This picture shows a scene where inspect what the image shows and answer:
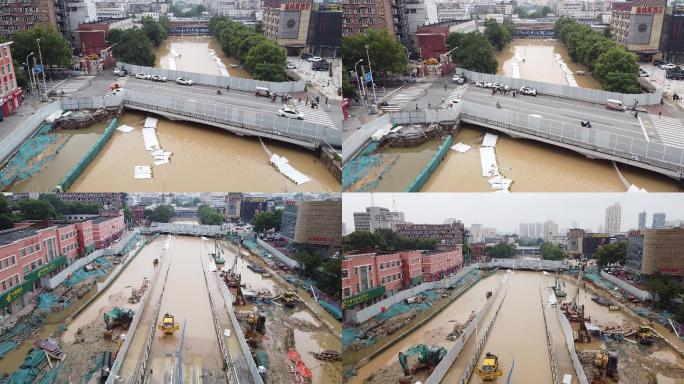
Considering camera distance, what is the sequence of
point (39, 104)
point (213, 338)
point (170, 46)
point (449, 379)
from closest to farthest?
1. point (449, 379)
2. point (213, 338)
3. point (39, 104)
4. point (170, 46)

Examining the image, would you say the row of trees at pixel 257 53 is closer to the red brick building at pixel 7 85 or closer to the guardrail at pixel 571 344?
the red brick building at pixel 7 85

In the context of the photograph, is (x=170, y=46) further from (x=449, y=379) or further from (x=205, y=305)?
(x=449, y=379)

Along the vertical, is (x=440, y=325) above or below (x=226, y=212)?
below

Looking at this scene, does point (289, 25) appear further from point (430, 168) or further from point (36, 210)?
point (36, 210)

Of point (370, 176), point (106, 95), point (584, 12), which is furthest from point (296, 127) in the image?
point (584, 12)

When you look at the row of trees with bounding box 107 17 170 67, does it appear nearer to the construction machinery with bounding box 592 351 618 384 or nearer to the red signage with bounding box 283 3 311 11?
the red signage with bounding box 283 3 311 11

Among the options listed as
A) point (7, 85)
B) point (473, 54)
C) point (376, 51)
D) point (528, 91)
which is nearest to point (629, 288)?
point (528, 91)
